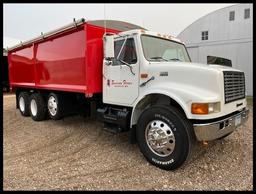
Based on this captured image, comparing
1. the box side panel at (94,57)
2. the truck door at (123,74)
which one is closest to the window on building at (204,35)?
the box side panel at (94,57)

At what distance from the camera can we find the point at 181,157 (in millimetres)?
3479

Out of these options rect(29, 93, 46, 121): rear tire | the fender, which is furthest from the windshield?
rect(29, 93, 46, 121): rear tire

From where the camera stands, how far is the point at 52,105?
6531 millimetres

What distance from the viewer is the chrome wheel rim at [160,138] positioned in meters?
3.65

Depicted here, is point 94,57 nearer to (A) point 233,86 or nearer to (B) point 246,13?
(A) point 233,86

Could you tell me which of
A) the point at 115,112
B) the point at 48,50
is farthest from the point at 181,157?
the point at 48,50

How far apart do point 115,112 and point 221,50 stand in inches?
591

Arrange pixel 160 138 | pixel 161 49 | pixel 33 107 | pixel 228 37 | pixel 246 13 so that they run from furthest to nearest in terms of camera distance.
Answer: pixel 228 37
pixel 246 13
pixel 33 107
pixel 161 49
pixel 160 138

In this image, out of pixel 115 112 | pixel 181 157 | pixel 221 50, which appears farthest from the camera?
pixel 221 50

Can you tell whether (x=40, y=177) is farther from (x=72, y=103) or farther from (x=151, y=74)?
(x=72, y=103)

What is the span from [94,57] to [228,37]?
15002mm

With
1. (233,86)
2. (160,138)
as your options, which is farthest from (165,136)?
(233,86)

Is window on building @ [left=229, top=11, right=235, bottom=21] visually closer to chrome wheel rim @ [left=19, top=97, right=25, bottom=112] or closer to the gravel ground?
the gravel ground

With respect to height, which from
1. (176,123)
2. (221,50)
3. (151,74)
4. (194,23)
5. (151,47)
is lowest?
(176,123)
